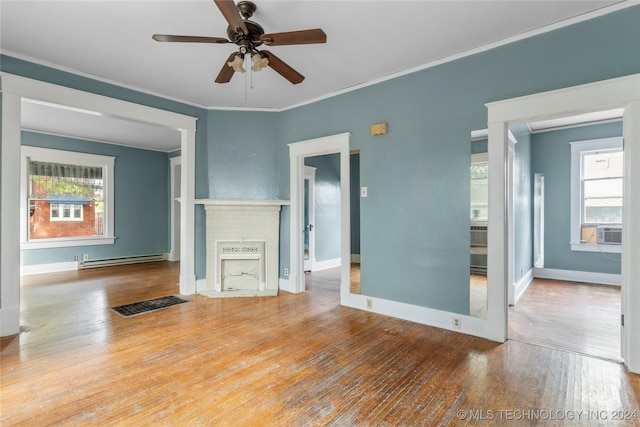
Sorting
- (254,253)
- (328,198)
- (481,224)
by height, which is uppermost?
(328,198)

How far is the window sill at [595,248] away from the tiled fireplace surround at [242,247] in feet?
17.0

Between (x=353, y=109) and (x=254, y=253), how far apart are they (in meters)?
2.49

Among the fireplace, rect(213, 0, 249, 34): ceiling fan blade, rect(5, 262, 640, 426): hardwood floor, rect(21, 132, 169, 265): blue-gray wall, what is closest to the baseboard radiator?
rect(21, 132, 169, 265): blue-gray wall

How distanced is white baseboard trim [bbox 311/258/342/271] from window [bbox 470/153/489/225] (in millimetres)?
4077

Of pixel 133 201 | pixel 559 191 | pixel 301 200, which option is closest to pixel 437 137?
pixel 301 200

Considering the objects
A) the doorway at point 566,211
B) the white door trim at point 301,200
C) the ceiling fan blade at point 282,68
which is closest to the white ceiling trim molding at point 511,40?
the white door trim at point 301,200

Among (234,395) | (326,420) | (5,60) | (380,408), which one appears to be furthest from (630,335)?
(5,60)

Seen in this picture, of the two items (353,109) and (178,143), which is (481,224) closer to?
(353,109)

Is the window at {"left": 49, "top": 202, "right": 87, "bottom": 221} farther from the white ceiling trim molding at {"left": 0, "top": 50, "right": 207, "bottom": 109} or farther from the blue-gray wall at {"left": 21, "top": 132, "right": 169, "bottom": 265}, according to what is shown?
the white ceiling trim molding at {"left": 0, "top": 50, "right": 207, "bottom": 109}

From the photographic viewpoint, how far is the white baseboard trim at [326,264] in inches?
268

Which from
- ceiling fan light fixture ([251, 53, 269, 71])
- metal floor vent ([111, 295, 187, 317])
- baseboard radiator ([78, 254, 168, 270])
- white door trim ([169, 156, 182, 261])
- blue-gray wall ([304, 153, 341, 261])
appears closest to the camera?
ceiling fan light fixture ([251, 53, 269, 71])

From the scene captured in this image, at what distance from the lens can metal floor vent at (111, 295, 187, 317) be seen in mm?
3811

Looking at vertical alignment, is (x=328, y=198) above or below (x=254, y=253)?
above

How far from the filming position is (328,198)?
723 centimetres
